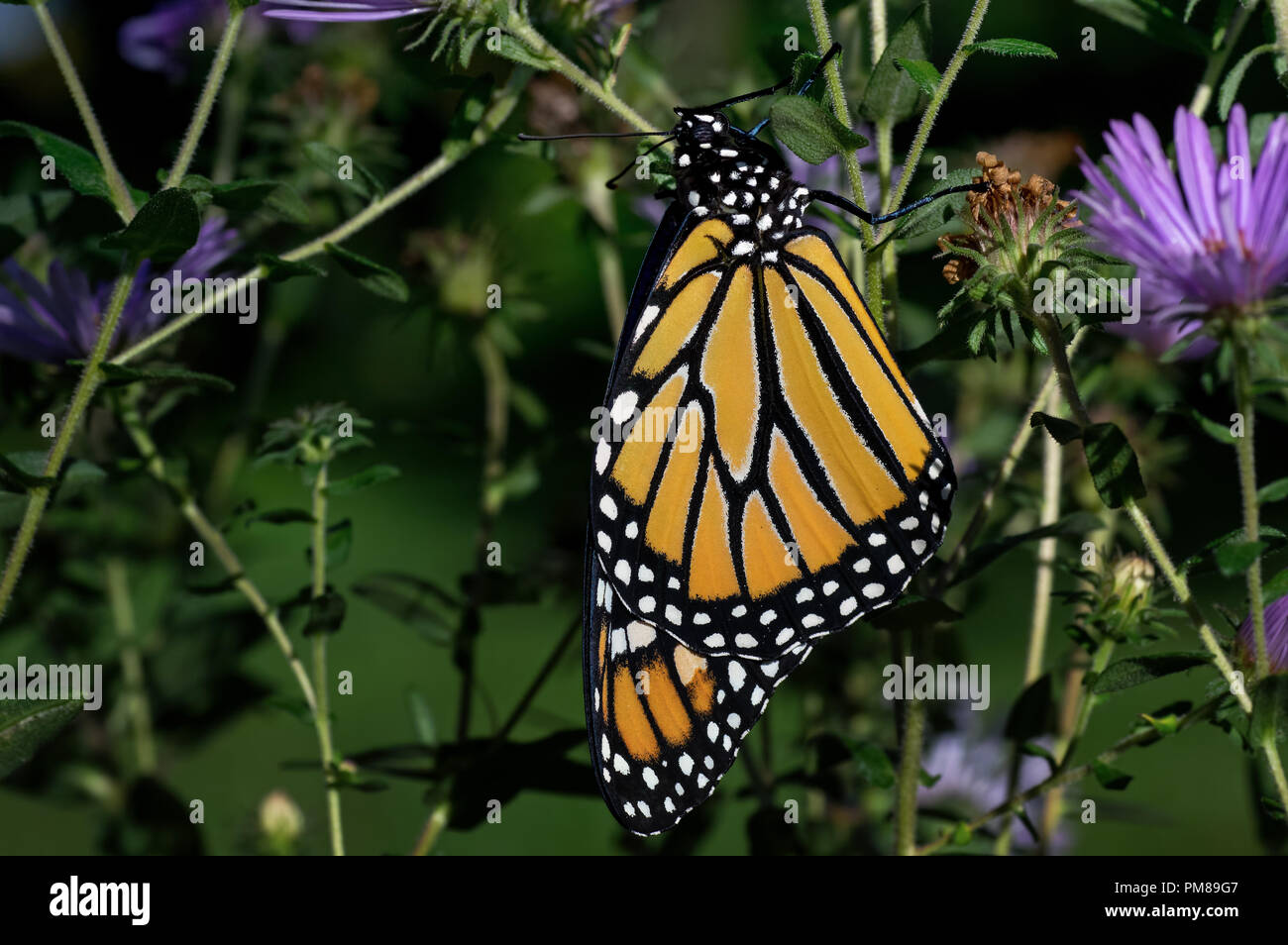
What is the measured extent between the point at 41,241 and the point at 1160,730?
948 millimetres

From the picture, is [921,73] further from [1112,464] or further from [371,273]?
[371,273]

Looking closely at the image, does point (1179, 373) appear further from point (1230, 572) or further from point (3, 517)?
point (3, 517)

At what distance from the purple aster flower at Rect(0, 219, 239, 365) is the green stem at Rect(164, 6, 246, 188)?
0.18m

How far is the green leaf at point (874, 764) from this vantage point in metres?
0.76

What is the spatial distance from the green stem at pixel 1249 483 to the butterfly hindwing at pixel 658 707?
0.97 feet

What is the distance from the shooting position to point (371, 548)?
7.00 feet

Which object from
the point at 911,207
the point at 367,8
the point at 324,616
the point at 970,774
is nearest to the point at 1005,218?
the point at 911,207

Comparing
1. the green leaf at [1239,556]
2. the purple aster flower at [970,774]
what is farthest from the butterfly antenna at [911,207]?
the purple aster flower at [970,774]

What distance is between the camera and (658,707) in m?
0.87

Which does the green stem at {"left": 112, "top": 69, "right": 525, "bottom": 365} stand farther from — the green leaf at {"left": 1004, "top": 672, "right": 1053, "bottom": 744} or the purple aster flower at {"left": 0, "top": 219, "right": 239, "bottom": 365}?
the green leaf at {"left": 1004, "top": 672, "right": 1053, "bottom": 744}

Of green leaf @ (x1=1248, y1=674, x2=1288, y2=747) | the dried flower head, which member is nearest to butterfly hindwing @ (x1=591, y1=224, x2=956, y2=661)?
the dried flower head

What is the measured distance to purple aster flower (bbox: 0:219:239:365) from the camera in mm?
905

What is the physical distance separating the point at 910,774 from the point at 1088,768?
0.35 feet

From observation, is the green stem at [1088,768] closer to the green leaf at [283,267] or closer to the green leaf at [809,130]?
the green leaf at [809,130]
